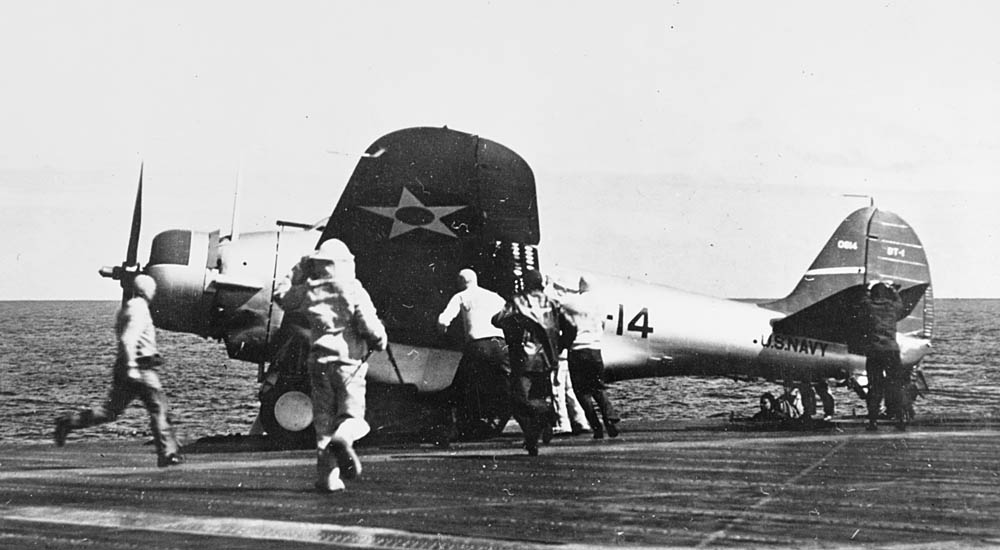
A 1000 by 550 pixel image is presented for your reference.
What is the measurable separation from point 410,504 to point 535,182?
5686 millimetres

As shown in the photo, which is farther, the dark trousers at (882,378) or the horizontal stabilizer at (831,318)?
the horizontal stabilizer at (831,318)

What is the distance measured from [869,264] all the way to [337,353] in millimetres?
12231

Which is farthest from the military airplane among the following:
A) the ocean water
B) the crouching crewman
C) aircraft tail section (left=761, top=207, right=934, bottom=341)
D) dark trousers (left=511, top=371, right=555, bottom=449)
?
aircraft tail section (left=761, top=207, right=934, bottom=341)

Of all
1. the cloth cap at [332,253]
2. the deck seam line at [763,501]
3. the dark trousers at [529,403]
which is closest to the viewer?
the deck seam line at [763,501]

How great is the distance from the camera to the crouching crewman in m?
6.02

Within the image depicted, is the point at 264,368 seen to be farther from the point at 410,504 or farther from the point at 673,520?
the point at 673,520

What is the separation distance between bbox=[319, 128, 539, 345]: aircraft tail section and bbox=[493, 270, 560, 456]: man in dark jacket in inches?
86.5

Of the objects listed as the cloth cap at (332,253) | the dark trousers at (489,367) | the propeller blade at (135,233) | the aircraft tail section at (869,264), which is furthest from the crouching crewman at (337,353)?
the aircraft tail section at (869,264)

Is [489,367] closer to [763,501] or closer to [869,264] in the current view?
[763,501]

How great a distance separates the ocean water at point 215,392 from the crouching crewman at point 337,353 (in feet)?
26.7

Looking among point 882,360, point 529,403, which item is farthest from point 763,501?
point 882,360

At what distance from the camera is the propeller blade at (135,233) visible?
9.77m

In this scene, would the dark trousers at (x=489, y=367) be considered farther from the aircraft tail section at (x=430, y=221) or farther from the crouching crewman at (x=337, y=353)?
the crouching crewman at (x=337, y=353)

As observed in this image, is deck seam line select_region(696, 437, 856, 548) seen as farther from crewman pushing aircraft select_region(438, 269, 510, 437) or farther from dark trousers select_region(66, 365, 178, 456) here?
dark trousers select_region(66, 365, 178, 456)
